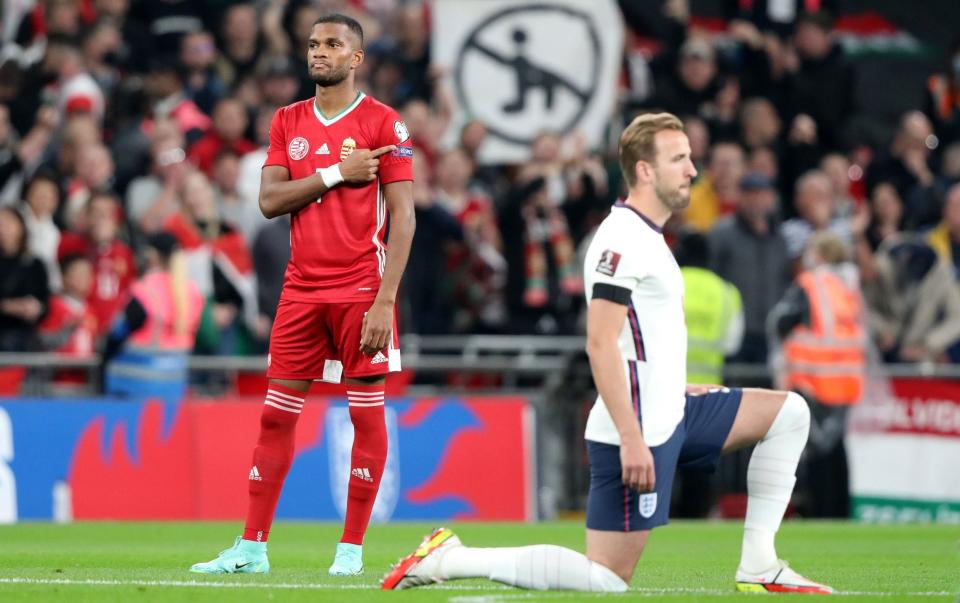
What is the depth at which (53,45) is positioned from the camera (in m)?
17.8

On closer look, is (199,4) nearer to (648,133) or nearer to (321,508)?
(321,508)

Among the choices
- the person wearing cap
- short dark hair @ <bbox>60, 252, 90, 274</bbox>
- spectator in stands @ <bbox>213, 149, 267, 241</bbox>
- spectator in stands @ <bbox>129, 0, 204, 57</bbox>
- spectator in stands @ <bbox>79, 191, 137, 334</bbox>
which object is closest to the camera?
the person wearing cap

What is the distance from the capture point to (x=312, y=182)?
9.28 metres

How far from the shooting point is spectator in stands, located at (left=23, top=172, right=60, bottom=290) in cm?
1656

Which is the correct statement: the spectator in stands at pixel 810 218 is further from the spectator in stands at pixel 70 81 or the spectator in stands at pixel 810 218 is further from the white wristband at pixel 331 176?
the white wristband at pixel 331 176

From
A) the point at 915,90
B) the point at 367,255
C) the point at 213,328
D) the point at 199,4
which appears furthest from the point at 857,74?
the point at 367,255

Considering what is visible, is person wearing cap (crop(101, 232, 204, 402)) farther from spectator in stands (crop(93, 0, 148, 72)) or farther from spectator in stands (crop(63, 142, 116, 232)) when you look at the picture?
spectator in stands (crop(93, 0, 148, 72))

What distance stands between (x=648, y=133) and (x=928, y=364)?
10089 mm

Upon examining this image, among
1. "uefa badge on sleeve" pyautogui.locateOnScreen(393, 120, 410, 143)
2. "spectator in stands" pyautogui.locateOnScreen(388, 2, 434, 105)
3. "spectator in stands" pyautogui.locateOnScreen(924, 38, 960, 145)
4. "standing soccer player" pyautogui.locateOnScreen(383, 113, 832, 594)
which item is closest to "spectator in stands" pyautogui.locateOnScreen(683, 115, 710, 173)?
"spectator in stands" pyautogui.locateOnScreen(388, 2, 434, 105)

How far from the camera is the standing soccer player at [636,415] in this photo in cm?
782

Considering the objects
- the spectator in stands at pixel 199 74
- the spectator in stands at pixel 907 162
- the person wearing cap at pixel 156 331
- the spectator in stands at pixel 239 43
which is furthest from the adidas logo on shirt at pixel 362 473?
the spectator in stands at pixel 907 162

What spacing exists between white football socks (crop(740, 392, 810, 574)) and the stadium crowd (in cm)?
843

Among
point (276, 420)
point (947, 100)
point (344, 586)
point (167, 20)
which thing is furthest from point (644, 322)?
point (947, 100)

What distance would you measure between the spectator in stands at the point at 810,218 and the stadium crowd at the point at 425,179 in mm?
26
